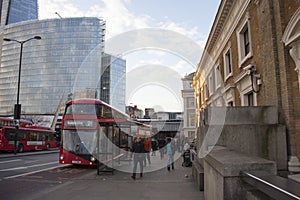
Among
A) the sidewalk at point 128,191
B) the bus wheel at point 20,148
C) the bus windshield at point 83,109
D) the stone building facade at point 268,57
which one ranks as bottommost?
the bus wheel at point 20,148

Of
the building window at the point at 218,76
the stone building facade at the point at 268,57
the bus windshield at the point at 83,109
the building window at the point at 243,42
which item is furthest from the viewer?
the building window at the point at 218,76

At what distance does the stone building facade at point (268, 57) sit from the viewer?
24.7ft

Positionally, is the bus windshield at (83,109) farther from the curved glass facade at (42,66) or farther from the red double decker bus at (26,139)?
the curved glass facade at (42,66)

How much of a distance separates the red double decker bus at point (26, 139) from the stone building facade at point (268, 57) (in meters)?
22.3

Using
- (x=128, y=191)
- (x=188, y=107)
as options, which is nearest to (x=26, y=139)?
(x=128, y=191)

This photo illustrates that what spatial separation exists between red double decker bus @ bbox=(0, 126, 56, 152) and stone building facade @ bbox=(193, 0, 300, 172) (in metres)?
22.3

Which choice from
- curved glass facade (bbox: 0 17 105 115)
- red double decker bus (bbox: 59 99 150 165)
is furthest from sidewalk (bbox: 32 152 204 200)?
curved glass facade (bbox: 0 17 105 115)

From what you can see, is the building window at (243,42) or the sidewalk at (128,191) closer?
the sidewalk at (128,191)

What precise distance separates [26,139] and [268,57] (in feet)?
92.9

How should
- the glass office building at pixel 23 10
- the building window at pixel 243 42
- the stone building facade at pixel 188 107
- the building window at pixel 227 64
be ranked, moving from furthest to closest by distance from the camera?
the glass office building at pixel 23 10, the stone building facade at pixel 188 107, the building window at pixel 227 64, the building window at pixel 243 42

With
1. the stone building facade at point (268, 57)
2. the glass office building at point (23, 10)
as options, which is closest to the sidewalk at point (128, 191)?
the stone building facade at point (268, 57)

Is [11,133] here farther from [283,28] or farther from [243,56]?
[283,28]

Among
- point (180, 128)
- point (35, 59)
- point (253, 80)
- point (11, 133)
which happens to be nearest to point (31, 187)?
point (253, 80)

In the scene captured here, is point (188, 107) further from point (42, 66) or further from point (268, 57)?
point (42, 66)
